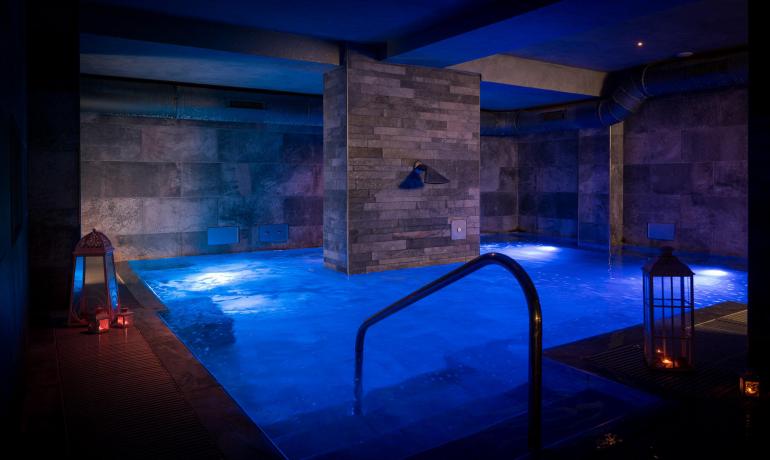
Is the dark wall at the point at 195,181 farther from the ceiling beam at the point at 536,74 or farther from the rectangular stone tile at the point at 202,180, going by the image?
the ceiling beam at the point at 536,74

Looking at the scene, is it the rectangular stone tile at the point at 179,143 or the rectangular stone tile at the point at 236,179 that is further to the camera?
the rectangular stone tile at the point at 236,179

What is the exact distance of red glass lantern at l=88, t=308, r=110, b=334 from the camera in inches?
203

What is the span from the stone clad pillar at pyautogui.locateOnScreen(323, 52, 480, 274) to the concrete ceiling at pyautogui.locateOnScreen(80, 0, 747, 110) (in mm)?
403

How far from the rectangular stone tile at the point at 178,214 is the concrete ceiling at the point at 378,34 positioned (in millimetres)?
2423

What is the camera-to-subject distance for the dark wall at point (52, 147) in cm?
531

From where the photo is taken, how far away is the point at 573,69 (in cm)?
1154

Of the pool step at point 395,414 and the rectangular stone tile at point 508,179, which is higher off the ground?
the rectangular stone tile at point 508,179

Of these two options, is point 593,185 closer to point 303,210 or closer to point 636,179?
point 636,179

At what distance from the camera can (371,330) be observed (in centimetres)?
575

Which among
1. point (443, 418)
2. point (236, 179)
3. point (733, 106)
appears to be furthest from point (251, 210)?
point (733, 106)

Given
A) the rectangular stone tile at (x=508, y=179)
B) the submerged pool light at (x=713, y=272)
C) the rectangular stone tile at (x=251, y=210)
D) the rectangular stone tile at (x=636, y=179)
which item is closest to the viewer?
the submerged pool light at (x=713, y=272)

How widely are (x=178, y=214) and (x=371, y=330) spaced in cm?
709

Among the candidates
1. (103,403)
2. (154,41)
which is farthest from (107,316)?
(154,41)

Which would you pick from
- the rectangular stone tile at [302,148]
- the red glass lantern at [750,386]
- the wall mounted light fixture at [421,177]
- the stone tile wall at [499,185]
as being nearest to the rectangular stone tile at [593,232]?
the stone tile wall at [499,185]
